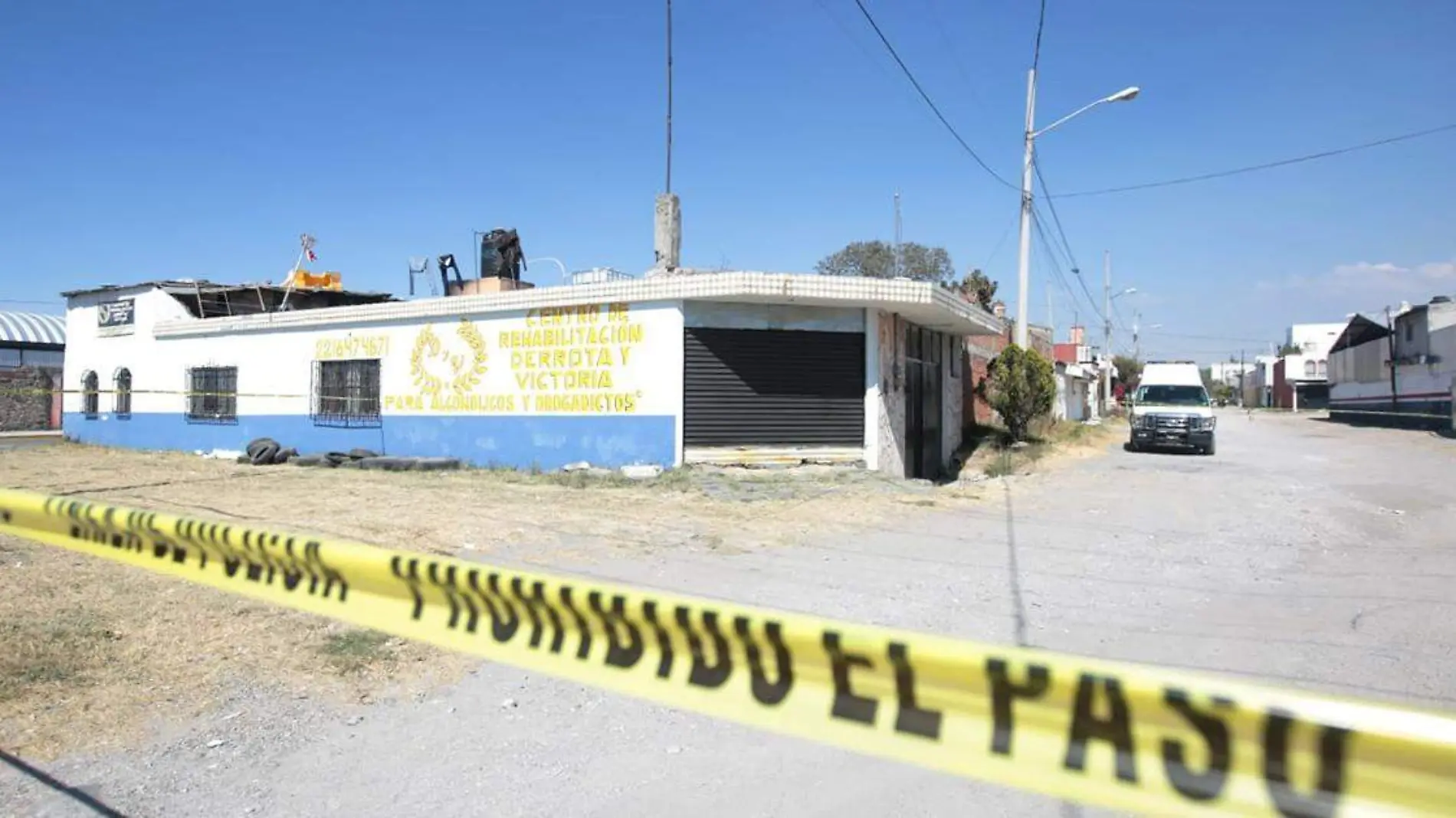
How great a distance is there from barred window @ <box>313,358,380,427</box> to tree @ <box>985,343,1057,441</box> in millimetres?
14530

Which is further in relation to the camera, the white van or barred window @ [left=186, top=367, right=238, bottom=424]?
the white van

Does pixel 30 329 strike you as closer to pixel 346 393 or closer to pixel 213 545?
pixel 346 393

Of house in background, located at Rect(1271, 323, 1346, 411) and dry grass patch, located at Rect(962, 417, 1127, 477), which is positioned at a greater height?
house in background, located at Rect(1271, 323, 1346, 411)

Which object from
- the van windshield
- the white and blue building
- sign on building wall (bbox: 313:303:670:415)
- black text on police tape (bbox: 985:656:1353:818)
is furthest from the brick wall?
black text on police tape (bbox: 985:656:1353:818)

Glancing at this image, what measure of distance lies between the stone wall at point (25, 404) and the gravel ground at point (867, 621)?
31.6 meters

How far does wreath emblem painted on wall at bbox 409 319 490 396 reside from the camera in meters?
17.0

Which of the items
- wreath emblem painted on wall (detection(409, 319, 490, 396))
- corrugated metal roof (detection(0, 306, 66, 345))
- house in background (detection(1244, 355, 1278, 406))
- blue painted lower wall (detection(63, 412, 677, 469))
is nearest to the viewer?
blue painted lower wall (detection(63, 412, 677, 469))

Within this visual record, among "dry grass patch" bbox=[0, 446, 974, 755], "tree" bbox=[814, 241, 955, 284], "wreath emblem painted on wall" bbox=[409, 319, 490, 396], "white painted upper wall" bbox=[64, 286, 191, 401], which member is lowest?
"dry grass patch" bbox=[0, 446, 974, 755]

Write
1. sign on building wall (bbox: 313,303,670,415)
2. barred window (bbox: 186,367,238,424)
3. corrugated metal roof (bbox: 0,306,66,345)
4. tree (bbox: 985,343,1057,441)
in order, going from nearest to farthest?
sign on building wall (bbox: 313,303,670,415), barred window (bbox: 186,367,238,424), tree (bbox: 985,343,1057,441), corrugated metal roof (bbox: 0,306,66,345)

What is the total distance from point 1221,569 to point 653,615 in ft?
25.5

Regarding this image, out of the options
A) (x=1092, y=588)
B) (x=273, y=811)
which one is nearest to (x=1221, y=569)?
(x=1092, y=588)

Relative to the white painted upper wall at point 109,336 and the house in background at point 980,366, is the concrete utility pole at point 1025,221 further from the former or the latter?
the white painted upper wall at point 109,336

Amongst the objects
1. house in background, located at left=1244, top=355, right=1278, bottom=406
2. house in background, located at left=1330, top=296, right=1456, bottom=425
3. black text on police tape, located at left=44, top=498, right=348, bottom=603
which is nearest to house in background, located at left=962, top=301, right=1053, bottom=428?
house in background, located at left=1330, top=296, right=1456, bottom=425

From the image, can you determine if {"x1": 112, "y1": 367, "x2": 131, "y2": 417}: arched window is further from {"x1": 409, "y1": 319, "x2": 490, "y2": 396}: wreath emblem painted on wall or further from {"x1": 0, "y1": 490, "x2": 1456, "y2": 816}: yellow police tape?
{"x1": 0, "y1": 490, "x2": 1456, "y2": 816}: yellow police tape
